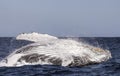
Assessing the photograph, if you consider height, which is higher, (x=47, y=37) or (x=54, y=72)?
(x=47, y=37)

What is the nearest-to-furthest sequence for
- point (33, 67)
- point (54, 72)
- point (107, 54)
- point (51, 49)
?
point (54, 72)
point (33, 67)
point (51, 49)
point (107, 54)

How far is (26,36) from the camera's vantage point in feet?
63.6

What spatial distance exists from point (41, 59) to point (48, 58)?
0.97 ft

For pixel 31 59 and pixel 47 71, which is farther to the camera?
pixel 31 59

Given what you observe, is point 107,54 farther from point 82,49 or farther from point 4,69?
point 4,69

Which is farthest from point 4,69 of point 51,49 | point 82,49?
point 82,49

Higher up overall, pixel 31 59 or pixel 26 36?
pixel 26 36

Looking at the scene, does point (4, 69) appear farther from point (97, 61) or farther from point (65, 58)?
point (97, 61)

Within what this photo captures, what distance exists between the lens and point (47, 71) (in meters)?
14.2

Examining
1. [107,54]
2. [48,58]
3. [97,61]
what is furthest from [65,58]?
[107,54]

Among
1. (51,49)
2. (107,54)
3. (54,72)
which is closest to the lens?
(54,72)

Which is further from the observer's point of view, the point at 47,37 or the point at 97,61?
the point at 47,37

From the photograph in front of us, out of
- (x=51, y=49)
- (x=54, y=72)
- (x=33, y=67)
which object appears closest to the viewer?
(x=54, y=72)

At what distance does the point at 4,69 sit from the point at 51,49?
7.70ft
